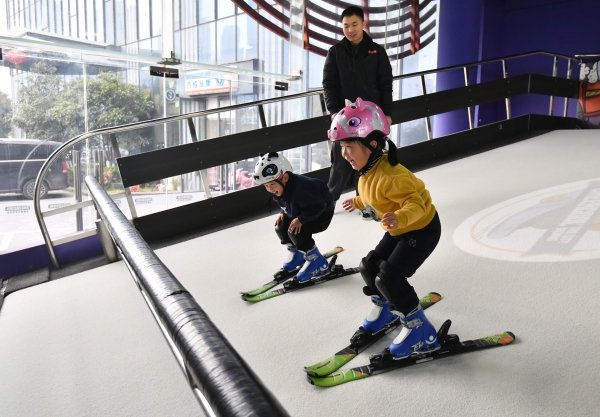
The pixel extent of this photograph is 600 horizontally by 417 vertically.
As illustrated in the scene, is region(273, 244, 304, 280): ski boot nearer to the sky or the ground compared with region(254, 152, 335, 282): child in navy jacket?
nearer to the ground

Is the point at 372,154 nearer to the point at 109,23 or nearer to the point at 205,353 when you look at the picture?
the point at 205,353

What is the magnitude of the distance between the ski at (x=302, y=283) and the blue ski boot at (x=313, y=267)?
1.1 inches

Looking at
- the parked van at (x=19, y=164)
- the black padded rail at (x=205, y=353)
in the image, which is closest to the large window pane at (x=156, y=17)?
the parked van at (x=19, y=164)

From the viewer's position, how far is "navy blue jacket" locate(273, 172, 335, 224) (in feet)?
10.5

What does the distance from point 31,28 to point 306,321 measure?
477cm

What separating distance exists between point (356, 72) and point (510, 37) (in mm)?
9396

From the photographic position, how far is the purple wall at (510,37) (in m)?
10.6

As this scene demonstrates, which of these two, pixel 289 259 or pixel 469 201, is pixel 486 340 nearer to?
pixel 289 259

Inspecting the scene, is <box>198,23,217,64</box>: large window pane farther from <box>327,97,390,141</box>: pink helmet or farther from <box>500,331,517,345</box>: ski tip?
<box>500,331,517,345</box>: ski tip

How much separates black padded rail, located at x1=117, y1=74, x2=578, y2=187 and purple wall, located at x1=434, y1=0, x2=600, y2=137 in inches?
129

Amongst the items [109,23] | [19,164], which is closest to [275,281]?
[19,164]

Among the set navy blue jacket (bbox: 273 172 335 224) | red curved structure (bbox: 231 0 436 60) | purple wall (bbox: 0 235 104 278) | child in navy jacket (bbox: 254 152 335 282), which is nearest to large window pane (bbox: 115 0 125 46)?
purple wall (bbox: 0 235 104 278)

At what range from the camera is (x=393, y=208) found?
2244 millimetres

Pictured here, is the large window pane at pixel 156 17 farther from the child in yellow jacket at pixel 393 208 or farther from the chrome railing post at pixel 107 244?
the child in yellow jacket at pixel 393 208
